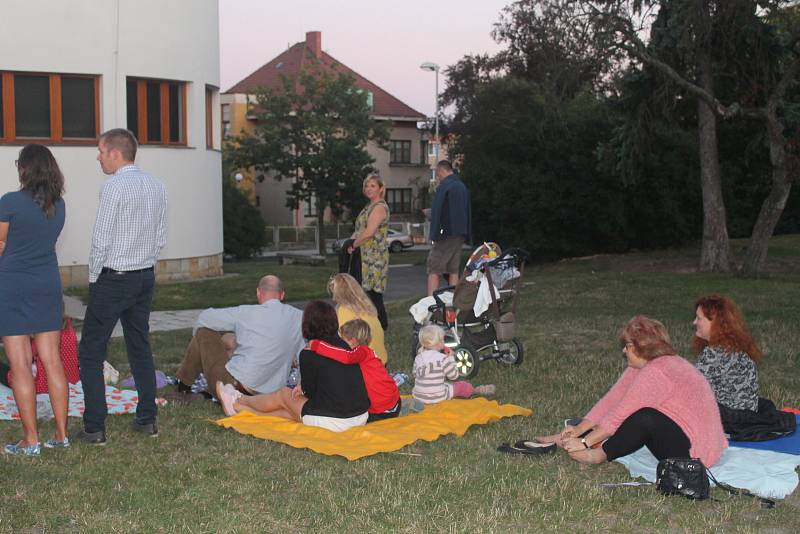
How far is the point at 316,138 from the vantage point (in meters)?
43.9

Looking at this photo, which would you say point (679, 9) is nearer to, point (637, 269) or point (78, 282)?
point (637, 269)

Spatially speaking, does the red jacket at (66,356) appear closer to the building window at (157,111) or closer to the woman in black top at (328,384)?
the woman in black top at (328,384)

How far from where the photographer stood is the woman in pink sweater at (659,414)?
6.27 metres

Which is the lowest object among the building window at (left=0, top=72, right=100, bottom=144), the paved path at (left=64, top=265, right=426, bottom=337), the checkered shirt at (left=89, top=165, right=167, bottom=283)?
the paved path at (left=64, top=265, right=426, bottom=337)

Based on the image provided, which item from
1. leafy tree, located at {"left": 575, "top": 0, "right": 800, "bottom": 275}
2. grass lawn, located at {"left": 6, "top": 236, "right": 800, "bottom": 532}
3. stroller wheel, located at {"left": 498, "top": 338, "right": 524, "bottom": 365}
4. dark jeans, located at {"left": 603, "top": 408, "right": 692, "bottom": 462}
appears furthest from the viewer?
leafy tree, located at {"left": 575, "top": 0, "right": 800, "bottom": 275}

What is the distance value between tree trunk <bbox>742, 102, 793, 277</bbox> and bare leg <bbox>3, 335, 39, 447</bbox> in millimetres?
16552

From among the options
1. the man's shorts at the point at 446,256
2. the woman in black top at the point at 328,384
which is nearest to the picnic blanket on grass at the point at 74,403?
the woman in black top at the point at 328,384

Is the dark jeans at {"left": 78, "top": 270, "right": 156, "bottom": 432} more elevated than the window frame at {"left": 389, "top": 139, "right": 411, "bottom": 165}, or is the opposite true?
the window frame at {"left": 389, "top": 139, "right": 411, "bottom": 165}

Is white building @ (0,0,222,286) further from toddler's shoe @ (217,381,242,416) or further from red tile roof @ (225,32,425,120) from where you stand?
red tile roof @ (225,32,425,120)

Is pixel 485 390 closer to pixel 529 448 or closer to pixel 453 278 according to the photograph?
pixel 529 448

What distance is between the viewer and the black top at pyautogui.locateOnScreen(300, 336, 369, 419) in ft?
24.2

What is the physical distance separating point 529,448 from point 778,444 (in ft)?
6.04

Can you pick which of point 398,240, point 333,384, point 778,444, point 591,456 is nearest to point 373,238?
point 333,384

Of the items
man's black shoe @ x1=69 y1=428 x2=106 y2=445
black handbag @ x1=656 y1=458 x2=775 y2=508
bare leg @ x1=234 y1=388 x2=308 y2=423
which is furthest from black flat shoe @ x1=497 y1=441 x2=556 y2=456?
man's black shoe @ x1=69 y1=428 x2=106 y2=445
